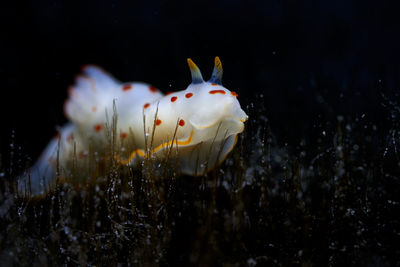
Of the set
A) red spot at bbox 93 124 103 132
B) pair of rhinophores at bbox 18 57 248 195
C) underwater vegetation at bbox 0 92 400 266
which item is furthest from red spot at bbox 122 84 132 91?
underwater vegetation at bbox 0 92 400 266

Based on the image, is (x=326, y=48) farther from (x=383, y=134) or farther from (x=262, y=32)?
(x=383, y=134)

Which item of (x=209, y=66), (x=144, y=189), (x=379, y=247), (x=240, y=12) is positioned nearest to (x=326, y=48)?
(x=240, y=12)

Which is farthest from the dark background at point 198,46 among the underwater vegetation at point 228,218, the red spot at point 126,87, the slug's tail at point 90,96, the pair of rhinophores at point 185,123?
the underwater vegetation at point 228,218

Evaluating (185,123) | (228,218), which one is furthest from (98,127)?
(228,218)

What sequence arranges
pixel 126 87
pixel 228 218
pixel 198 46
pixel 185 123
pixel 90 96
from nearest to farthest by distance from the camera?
pixel 228 218, pixel 185 123, pixel 126 87, pixel 90 96, pixel 198 46

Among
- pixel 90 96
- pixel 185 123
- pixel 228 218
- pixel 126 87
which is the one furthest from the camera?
pixel 90 96

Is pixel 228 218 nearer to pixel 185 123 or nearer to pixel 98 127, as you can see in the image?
pixel 185 123
